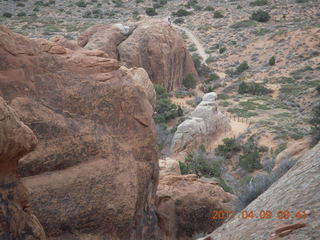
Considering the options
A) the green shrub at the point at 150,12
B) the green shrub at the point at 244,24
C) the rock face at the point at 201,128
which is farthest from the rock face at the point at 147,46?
the green shrub at the point at 150,12

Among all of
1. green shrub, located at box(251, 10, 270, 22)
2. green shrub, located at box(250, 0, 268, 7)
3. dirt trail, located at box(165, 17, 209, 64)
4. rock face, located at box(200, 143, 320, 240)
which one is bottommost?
dirt trail, located at box(165, 17, 209, 64)

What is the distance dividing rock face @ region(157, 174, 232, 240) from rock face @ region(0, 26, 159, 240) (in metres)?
1.35

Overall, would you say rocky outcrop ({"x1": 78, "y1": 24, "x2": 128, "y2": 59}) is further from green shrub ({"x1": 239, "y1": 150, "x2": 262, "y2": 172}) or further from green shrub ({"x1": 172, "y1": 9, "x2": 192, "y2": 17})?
green shrub ({"x1": 172, "y1": 9, "x2": 192, "y2": 17})

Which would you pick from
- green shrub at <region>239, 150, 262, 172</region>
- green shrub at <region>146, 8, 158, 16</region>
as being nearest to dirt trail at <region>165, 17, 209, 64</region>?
green shrub at <region>146, 8, 158, 16</region>

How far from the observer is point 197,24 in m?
48.4

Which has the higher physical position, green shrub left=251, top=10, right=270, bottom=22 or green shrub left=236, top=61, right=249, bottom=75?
green shrub left=251, top=10, right=270, bottom=22

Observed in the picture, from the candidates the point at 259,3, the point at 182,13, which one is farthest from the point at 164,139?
the point at 259,3

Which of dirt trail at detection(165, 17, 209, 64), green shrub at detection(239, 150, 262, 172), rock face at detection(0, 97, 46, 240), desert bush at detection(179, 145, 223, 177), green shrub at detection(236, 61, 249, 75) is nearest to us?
rock face at detection(0, 97, 46, 240)

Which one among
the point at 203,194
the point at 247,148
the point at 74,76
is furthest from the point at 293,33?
the point at 74,76

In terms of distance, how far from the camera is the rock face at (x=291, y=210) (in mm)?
4547

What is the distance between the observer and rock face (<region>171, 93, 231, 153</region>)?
57.7 feet

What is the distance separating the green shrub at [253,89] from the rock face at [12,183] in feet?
83.9

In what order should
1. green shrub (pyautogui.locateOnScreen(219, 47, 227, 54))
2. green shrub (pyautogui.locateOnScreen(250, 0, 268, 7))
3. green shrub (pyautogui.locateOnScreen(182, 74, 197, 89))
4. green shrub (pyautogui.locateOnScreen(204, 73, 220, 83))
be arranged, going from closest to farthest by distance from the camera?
green shrub (pyautogui.locateOnScreen(182, 74, 197, 89)), green shrub (pyautogui.locateOnScreen(204, 73, 220, 83)), green shrub (pyautogui.locateOnScreen(219, 47, 227, 54)), green shrub (pyautogui.locateOnScreen(250, 0, 268, 7))

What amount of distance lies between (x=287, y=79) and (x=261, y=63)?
19.0 ft
